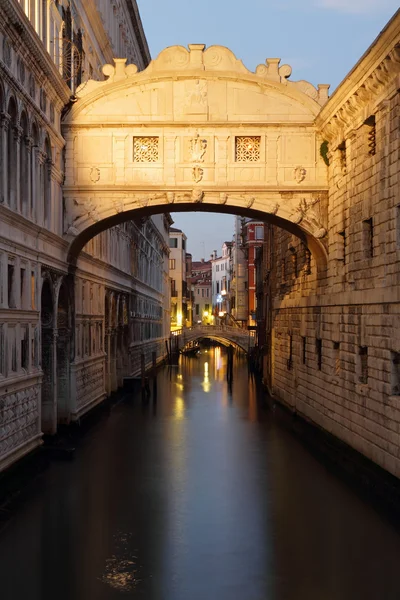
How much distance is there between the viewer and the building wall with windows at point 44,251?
48.2 ft

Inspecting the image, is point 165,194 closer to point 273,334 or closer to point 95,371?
point 95,371

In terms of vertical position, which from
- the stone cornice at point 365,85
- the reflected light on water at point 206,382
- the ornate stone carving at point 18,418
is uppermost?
the stone cornice at point 365,85

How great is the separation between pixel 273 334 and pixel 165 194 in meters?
11.7

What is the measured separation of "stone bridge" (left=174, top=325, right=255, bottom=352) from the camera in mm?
57938

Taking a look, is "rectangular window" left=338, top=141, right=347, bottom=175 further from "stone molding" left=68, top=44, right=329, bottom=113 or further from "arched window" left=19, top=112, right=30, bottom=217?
"arched window" left=19, top=112, right=30, bottom=217

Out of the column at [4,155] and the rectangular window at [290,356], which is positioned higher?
the column at [4,155]

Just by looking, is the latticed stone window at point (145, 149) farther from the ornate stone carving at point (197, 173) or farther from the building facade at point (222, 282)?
the building facade at point (222, 282)

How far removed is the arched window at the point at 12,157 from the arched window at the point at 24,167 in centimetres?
57

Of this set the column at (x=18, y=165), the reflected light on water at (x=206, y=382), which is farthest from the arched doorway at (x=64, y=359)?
the reflected light on water at (x=206, y=382)

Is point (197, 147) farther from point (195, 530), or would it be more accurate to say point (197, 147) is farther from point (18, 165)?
point (195, 530)

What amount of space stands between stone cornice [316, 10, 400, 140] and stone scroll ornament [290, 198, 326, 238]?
5.52ft

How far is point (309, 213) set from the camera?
1984cm

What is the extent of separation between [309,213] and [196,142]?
3356 mm

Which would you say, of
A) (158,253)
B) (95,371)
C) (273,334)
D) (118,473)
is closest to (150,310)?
(158,253)
